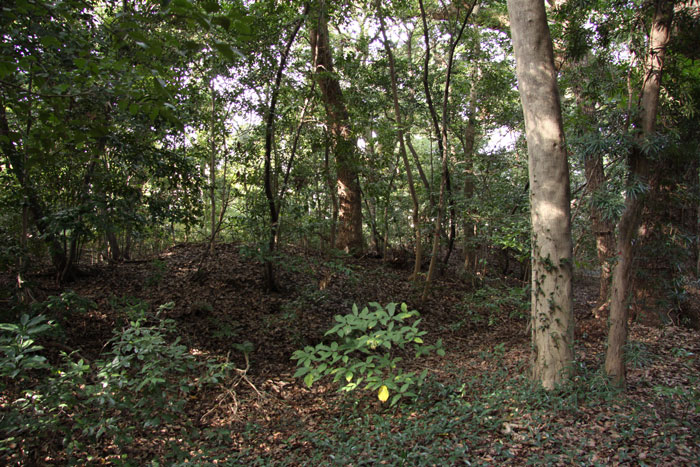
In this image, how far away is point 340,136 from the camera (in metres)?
7.20

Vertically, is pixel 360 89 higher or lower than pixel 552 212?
higher

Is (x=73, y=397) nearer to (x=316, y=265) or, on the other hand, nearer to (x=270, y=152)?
(x=270, y=152)

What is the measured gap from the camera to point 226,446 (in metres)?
3.62

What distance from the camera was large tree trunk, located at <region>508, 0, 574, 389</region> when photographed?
3.65 metres

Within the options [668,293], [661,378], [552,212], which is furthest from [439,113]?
[661,378]

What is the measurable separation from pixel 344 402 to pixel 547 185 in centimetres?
304

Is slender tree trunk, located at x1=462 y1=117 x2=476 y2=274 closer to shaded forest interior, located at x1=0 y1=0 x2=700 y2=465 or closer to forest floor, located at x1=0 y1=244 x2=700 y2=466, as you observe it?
shaded forest interior, located at x1=0 y1=0 x2=700 y2=465

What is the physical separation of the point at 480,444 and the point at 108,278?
6.30 m

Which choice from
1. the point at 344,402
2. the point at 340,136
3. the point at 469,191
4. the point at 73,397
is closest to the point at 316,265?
the point at 340,136

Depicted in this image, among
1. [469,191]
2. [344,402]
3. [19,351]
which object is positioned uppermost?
[469,191]

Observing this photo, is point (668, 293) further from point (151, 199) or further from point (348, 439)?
point (151, 199)

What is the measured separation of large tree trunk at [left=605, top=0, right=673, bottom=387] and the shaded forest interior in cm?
2

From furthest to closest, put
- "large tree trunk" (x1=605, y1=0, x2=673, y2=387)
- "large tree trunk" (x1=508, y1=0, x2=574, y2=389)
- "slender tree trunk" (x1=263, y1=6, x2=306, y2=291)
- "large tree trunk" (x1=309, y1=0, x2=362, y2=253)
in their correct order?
"large tree trunk" (x1=309, y1=0, x2=362, y2=253) → "slender tree trunk" (x1=263, y1=6, x2=306, y2=291) → "large tree trunk" (x1=508, y1=0, x2=574, y2=389) → "large tree trunk" (x1=605, y1=0, x2=673, y2=387)

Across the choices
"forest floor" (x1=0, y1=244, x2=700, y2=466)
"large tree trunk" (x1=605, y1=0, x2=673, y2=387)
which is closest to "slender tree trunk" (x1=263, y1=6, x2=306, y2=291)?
"forest floor" (x1=0, y1=244, x2=700, y2=466)
